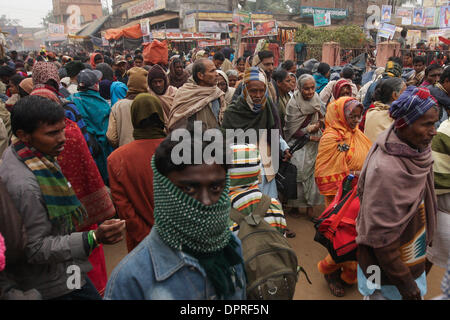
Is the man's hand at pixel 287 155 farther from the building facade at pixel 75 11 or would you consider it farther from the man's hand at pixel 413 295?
the building facade at pixel 75 11

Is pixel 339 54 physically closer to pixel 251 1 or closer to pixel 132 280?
pixel 132 280

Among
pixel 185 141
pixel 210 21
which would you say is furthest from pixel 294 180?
pixel 210 21

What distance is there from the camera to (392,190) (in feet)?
6.26

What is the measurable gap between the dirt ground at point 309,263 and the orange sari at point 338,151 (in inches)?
30.2

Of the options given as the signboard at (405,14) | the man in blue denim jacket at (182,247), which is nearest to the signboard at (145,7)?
the signboard at (405,14)

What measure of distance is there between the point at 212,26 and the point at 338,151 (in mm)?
23910

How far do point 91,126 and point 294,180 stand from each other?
2639 mm

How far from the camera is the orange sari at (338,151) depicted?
3.64m

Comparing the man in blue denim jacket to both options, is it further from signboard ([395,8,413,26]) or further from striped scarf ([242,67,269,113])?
signboard ([395,8,413,26])

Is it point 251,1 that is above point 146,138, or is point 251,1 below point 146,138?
above

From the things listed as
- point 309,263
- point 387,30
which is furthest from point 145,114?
point 387,30

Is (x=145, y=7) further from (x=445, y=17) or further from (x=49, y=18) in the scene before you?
(x=49, y=18)

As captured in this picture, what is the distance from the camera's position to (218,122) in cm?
414

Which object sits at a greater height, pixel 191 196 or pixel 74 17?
pixel 74 17
